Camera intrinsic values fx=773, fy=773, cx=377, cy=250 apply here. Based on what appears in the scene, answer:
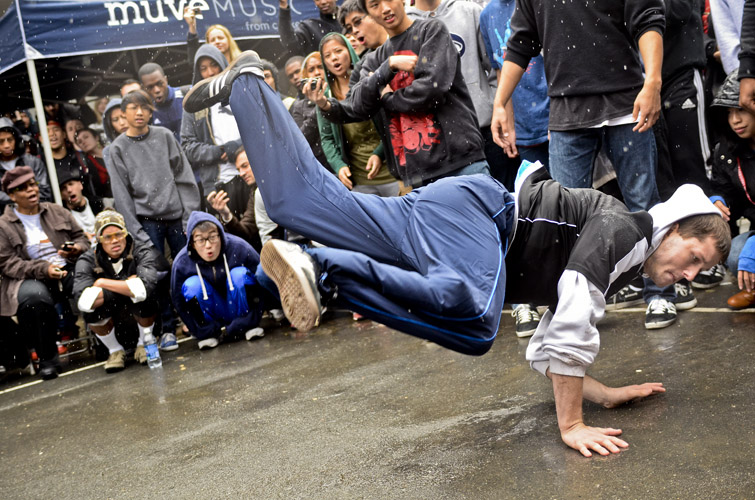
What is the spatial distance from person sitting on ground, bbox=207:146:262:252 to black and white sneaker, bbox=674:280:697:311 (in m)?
4.10

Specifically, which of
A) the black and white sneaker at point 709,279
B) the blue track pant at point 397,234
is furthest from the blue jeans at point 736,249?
the blue track pant at point 397,234

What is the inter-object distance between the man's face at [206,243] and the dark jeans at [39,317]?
134cm

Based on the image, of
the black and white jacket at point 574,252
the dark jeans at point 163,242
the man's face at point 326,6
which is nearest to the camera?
the black and white jacket at point 574,252

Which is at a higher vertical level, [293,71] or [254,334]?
[293,71]

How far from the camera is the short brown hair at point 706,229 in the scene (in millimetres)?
3057

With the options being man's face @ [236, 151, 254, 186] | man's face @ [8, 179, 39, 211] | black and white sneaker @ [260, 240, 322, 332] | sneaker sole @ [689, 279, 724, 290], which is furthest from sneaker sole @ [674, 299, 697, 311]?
man's face @ [8, 179, 39, 211]

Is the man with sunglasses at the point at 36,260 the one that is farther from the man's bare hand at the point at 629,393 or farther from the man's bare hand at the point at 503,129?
the man's bare hand at the point at 629,393

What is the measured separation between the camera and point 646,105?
164 inches

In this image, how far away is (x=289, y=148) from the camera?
3.55 m

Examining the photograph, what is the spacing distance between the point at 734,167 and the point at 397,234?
9.05 ft

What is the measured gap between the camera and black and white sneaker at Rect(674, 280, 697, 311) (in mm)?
4711

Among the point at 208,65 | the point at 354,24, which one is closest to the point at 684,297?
the point at 354,24

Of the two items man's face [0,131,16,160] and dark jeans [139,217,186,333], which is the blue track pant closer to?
dark jeans [139,217,186,333]

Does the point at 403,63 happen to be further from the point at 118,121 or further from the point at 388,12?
the point at 118,121
